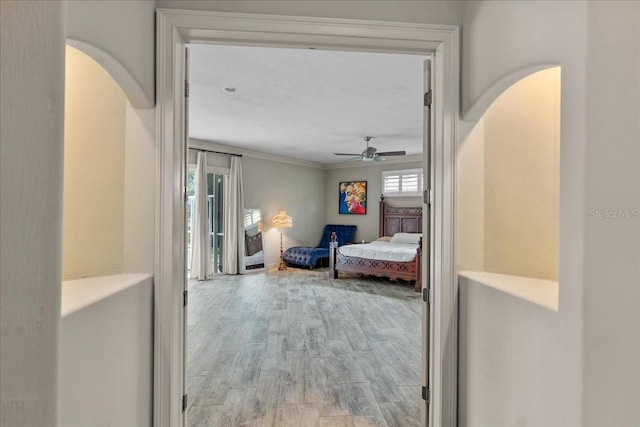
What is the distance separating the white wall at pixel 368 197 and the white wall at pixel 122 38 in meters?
7.11

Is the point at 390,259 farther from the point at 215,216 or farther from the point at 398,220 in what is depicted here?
the point at 215,216

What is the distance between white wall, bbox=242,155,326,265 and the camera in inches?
303

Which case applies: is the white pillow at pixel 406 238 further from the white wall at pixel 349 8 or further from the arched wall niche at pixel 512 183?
the white wall at pixel 349 8

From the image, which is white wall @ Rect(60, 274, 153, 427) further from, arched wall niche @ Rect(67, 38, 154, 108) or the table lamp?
the table lamp

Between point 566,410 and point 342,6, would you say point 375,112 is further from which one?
point 566,410

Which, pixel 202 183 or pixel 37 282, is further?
pixel 202 183

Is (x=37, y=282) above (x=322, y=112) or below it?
below

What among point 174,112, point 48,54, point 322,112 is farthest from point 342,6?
point 322,112

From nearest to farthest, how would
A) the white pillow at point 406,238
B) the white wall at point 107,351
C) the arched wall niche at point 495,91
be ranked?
1. the white wall at point 107,351
2. the arched wall niche at point 495,91
3. the white pillow at point 406,238

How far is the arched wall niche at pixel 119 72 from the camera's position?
3.82 ft

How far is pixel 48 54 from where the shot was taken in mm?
626

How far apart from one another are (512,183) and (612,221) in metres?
0.74

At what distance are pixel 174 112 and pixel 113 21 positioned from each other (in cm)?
42

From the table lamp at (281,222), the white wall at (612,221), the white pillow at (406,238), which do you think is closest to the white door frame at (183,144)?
the white wall at (612,221)
